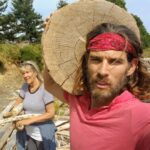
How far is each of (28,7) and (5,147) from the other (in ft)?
183

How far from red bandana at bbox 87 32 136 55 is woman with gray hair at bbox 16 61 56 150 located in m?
2.79

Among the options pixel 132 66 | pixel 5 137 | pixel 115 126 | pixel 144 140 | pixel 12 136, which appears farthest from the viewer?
pixel 12 136

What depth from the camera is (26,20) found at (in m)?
60.9

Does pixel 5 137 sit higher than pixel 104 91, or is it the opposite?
pixel 104 91

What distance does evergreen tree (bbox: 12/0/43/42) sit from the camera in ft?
195

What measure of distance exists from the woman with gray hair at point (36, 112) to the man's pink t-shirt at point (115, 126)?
2782mm

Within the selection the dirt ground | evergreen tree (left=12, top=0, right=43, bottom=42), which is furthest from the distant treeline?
the dirt ground

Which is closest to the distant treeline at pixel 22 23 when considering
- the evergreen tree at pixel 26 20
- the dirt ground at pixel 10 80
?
the evergreen tree at pixel 26 20

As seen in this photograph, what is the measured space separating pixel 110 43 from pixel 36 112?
10.1 feet

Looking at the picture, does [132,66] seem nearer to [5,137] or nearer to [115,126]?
[115,126]

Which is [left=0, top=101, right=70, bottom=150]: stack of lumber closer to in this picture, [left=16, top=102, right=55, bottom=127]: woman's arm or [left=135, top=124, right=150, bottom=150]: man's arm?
[left=16, top=102, right=55, bottom=127]: woman's arm

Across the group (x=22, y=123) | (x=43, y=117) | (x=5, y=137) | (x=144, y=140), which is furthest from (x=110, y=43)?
(x=5, y=137)

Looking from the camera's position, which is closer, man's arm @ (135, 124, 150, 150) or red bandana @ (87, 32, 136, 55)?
man's arm @ (135, 124, 150, 150)

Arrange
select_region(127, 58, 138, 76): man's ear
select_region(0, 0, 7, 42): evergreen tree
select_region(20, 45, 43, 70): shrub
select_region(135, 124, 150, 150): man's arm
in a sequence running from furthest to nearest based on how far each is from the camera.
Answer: select_region(0, 0, 7, 42): evergreen tree → select_region(20, 45, 43, 70): shrub → select_region(127, 58, 138, 76): man's ear → select_region(135, 124, 150, 150): man's arm
